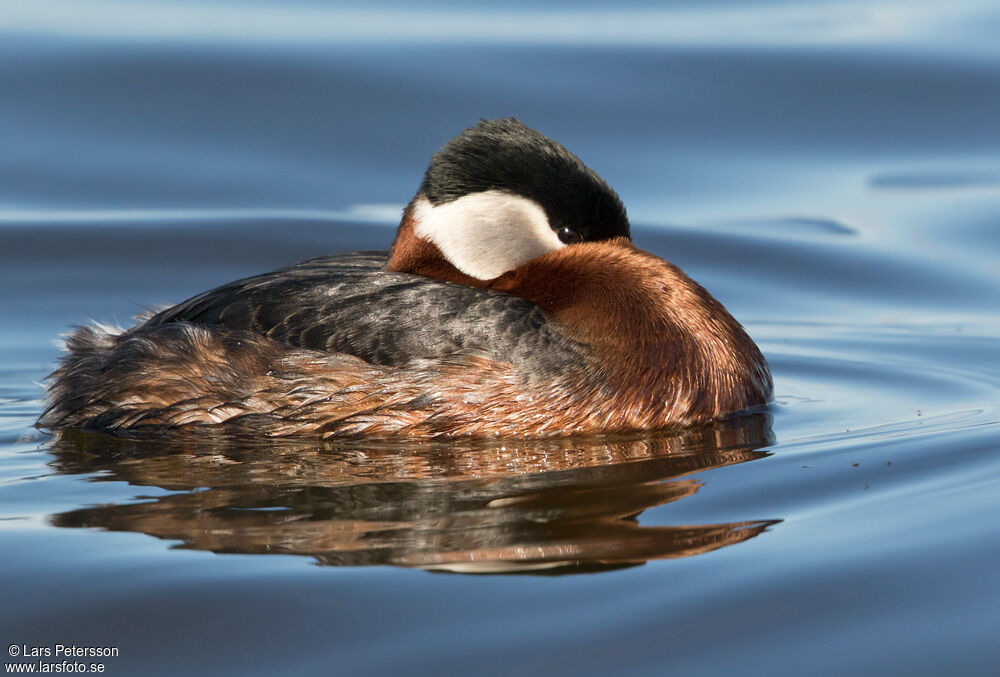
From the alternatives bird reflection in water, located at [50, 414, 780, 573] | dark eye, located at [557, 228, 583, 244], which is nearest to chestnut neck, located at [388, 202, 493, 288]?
dark eye, located at [557, 228, 583, 244]

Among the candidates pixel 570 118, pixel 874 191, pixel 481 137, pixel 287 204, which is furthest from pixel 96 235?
pixel 874 191

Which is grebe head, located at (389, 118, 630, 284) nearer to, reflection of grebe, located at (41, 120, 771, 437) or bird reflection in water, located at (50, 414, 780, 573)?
reflection of grebe, located at (41, 120, 771, 437)

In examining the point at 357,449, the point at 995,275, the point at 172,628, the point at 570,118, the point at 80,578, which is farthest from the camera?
the point at 570,118

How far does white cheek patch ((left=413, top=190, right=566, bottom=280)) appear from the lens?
729 centimetres

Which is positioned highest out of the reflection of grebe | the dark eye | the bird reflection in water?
the dark eye

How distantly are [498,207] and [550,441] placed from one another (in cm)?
115

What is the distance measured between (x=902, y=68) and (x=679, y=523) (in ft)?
28.7

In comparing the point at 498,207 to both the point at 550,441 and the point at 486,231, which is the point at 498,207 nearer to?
the point at 486,231

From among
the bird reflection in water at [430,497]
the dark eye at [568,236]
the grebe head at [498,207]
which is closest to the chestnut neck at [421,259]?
the grebe head at [498,207]

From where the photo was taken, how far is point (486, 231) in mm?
7348

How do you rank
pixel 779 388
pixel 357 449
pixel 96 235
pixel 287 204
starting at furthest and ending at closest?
1. pixel 287 204
2. pixel 96 235
3. pixel 779 388
4. pixel 357 449

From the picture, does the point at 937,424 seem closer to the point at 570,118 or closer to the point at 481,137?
the point at 481,137

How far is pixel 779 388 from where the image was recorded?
322 inches

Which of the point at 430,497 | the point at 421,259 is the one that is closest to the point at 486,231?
the point at 421,259
